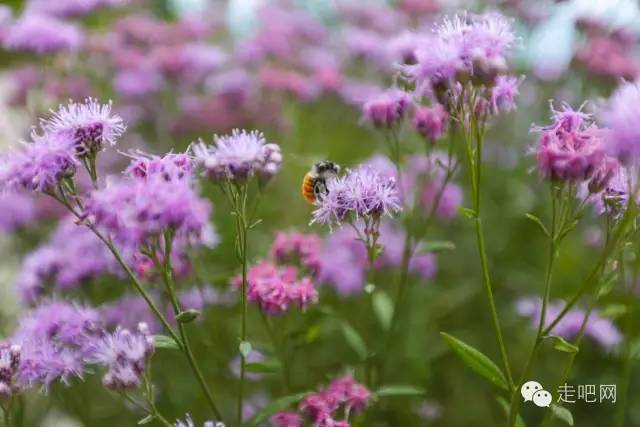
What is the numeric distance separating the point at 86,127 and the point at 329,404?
125 centimetres

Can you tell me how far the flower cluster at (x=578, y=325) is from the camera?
3.53m

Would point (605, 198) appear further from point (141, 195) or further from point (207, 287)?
A: point (207, 287)

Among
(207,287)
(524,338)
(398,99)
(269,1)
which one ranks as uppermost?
(269,1)

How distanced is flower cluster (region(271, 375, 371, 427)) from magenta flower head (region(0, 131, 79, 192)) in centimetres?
111

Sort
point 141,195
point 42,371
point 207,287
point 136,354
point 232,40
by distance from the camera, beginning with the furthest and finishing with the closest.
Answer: point 232,40
point 207,287
point 42,371
point 136,354
point 141,195

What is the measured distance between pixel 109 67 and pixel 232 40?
1457 mm

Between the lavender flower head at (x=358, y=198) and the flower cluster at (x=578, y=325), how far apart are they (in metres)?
1.32

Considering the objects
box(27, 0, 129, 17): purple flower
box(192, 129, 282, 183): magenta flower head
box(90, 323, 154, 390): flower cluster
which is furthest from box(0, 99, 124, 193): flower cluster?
box(27, 0, 129, 17): purple flower

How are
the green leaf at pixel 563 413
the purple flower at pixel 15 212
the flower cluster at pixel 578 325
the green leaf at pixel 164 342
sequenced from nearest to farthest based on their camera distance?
the green leaf at pixel 563 413
the green leaf at pixel 164 342
the flower cluster at pixel 578 325
the purple flower at pixel 15 212

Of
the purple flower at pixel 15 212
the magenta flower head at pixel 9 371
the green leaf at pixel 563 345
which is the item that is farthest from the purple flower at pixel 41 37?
the green leaf at pixel 563 345

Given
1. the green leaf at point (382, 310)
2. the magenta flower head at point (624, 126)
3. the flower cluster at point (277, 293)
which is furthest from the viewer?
the green leaf at point (382, 310)

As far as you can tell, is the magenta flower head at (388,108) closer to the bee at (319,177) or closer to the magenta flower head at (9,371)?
the bee at (319,177)

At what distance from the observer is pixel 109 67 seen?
220 inches

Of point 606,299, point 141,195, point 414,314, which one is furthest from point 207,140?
point 141,195
